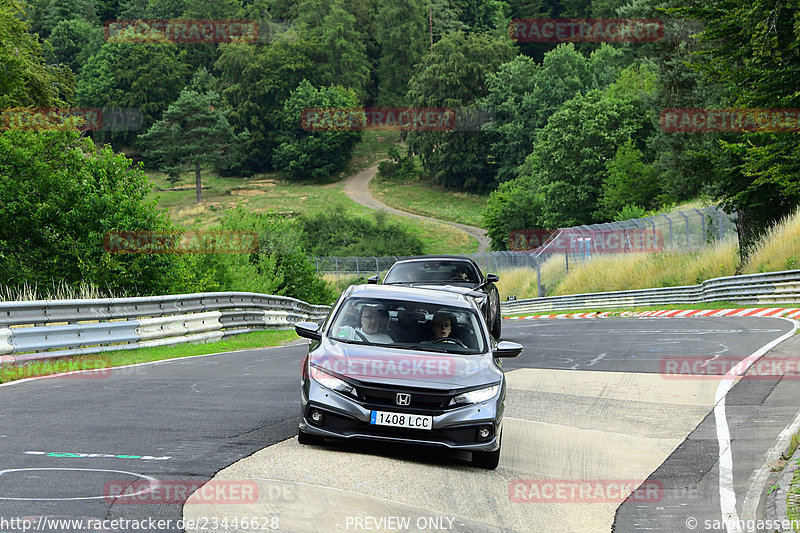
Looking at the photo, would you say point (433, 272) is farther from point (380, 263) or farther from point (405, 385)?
point (380, 263)

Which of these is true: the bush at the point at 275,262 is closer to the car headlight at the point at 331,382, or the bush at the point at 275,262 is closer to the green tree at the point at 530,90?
the car headlight at the point at 331,382

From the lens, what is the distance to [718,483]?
7.82 m

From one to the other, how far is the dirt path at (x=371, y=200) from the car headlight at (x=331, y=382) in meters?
84.9

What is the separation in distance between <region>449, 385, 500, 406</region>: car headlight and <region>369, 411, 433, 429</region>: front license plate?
0.26 m

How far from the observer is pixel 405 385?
25.7ft

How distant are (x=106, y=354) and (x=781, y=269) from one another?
78.4 feet

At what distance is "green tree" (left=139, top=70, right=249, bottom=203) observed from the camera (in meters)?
122

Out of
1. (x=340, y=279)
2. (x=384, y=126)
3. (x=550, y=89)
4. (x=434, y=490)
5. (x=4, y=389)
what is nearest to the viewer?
(x=434, y=490)

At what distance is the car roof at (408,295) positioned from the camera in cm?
925

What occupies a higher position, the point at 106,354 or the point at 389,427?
the point at 389,427

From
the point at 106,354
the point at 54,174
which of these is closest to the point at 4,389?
the point at 106,354

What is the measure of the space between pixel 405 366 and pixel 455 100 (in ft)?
382

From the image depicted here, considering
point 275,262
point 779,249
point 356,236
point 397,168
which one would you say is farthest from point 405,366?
point 397,168

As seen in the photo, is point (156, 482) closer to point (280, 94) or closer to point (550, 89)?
point (550, 89)
